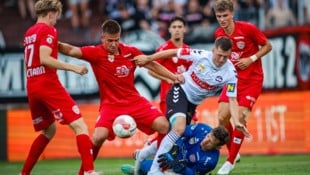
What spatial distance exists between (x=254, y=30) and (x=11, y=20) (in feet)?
33.1

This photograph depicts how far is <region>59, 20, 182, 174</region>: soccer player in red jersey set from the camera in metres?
11.7

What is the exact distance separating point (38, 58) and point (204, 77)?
232cm

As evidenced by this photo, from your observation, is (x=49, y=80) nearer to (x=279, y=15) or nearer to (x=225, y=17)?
(x=225, y=17)

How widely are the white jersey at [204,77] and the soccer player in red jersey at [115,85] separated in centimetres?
23

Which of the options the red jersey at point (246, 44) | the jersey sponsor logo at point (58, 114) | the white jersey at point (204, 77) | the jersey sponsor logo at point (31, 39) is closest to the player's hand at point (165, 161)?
the white jersey at point (204, 77)

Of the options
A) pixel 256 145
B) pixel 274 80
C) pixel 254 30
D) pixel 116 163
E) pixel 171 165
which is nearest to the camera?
pixel 171 165

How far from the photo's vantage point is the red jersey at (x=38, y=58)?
36.6 ft

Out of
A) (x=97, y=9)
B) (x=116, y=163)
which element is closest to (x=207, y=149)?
(x=116, y=163)

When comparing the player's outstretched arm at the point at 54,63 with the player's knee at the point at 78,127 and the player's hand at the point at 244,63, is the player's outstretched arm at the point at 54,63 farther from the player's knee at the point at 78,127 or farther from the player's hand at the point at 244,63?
the player's hand at the point at 244,63

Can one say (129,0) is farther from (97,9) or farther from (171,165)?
(171,165)

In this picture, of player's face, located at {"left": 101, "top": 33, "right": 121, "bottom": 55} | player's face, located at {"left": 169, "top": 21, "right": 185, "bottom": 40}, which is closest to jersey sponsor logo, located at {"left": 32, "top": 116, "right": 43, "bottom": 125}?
player's face, located at {"left": 101, "top": 33, "right": 121, "bottom": 55}

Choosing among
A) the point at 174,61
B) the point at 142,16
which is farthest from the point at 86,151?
the point at 142,16

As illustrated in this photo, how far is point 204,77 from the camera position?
466 inches

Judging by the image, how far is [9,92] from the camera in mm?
20516
